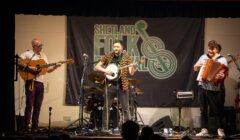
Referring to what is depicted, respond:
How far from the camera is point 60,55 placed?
11.5 m

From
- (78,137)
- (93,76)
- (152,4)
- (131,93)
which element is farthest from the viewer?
(152,4)

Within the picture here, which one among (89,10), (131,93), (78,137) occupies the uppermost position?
(89,10)

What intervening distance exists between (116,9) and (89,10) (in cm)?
68

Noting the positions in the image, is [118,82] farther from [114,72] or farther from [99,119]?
[99,119]

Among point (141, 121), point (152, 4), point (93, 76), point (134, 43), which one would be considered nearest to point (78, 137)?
point (93, 76)

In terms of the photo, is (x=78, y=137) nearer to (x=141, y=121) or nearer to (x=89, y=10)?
(x=141, y=121)

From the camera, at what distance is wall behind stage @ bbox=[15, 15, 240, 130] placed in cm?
1151

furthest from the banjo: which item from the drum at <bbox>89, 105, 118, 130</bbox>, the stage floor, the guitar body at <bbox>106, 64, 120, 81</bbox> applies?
the drum at <bbox>89, 105, 118, 130</bbox>

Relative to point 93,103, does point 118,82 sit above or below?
above

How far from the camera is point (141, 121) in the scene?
1120cm

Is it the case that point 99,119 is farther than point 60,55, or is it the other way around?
point 60,55

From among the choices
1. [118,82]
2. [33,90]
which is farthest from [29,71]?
[118,82]

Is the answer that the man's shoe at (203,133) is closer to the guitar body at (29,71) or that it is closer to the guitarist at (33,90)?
the guitarist at (33,90)

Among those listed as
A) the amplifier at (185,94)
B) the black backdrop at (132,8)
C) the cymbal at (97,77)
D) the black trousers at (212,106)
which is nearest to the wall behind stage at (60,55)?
the black backdrop at (132,8)
